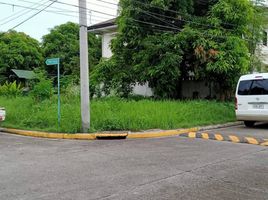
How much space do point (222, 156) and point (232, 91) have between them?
464 inches

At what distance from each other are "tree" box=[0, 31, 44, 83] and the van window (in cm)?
3183

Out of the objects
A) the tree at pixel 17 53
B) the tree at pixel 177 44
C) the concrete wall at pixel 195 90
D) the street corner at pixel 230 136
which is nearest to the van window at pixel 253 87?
the street corner at pixel 230 136

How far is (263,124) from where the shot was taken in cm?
1468

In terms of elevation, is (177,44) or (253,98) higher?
(177,44)

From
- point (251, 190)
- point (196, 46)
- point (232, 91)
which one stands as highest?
point (196, 46)

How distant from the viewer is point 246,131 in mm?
12516

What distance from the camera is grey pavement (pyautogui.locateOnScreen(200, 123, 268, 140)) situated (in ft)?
37.7

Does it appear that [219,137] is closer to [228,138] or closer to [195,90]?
[228,138]

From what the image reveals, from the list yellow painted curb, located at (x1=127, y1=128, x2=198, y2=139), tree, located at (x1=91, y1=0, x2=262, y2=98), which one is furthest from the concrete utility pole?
tree, located at (x1=91, y1=0, x2=262, y2=98)

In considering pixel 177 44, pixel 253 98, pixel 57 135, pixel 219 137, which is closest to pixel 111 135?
pixel 57 135

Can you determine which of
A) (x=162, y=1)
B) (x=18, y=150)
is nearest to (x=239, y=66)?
(x=162, y=1)

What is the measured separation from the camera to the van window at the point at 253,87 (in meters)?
12.8

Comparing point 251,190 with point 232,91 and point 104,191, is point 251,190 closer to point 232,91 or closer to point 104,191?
point 104,191

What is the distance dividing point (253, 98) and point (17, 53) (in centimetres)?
3372
